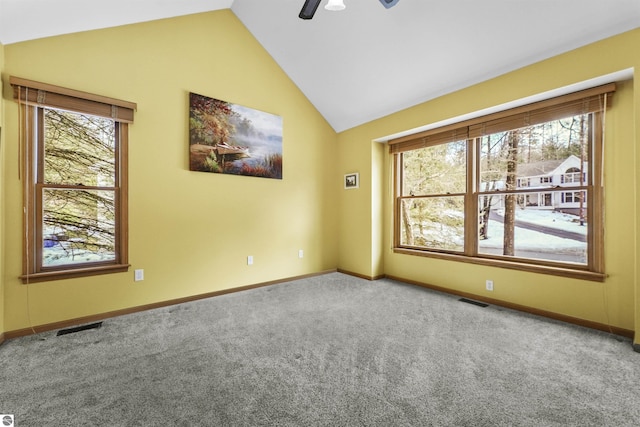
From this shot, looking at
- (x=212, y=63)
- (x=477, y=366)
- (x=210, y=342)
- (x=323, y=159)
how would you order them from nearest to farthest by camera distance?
(x=477, y=366) → (x=210, y=342) → (x=212, y=63) → (x=323, y=159)

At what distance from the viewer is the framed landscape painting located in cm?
344

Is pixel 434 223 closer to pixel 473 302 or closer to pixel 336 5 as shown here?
pixel 473 302

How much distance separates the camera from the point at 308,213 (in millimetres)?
4613

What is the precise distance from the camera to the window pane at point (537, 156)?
9.08 feet

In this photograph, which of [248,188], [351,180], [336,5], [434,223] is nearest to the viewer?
[336,5]

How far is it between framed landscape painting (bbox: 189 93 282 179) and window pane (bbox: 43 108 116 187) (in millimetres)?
811

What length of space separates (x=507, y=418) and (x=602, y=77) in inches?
111

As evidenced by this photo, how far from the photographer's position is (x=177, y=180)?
331cm

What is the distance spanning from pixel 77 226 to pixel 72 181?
0.44 m

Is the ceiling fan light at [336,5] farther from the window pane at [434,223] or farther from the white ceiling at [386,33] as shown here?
the window pane at [434,223]

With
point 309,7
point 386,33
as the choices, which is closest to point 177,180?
point 309,7

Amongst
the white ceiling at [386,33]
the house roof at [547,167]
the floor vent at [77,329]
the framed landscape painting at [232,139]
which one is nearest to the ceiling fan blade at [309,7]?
the white ceiling at [386,33]

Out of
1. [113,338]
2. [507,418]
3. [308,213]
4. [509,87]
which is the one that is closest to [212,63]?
[308,213]

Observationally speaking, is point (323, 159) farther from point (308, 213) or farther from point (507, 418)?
point (507, 418)
